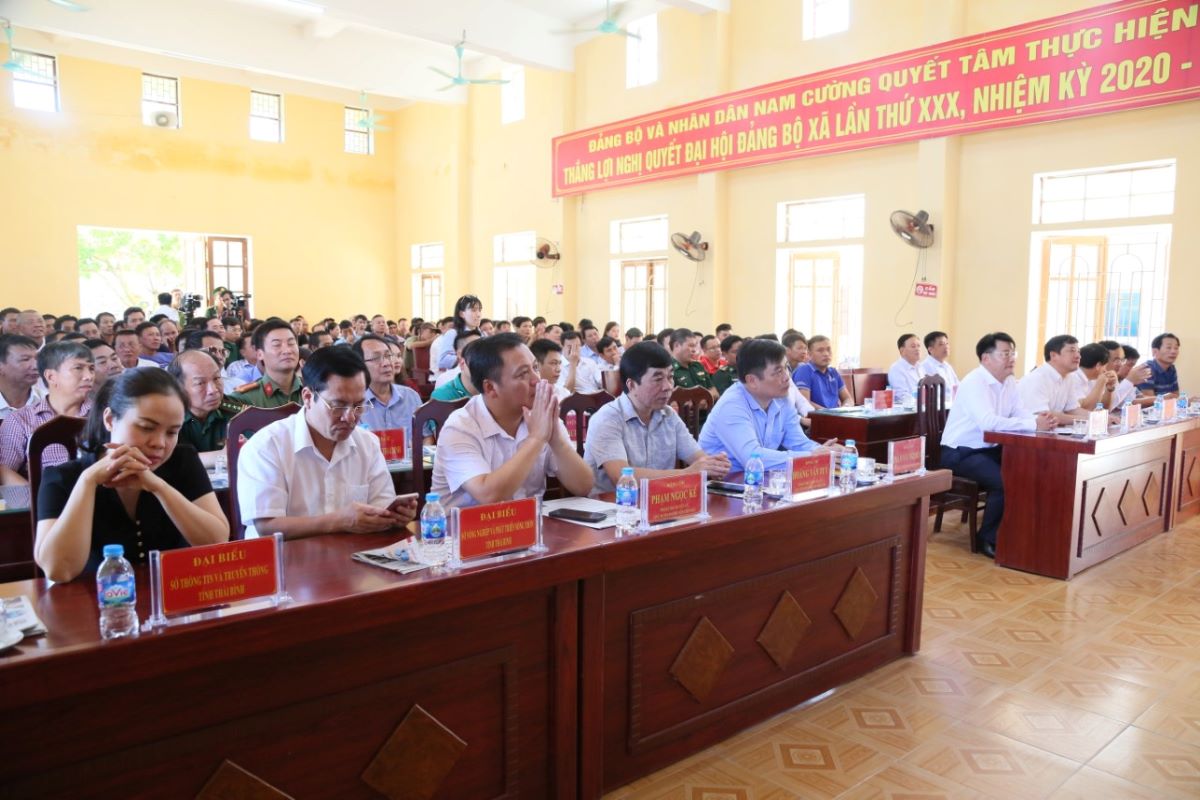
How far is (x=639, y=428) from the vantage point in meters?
2.70

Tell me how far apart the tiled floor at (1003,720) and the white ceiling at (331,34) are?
7.09 m

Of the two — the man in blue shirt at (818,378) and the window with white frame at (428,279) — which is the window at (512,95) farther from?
the man in blue shirt at (818,378)

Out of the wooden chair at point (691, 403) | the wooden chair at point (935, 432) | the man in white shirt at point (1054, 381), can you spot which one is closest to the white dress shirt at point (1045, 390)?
the man in white shirt at point (1054, 381)

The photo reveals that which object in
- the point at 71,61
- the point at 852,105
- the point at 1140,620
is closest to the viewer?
the point at 1140,620

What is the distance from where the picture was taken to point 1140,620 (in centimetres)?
322

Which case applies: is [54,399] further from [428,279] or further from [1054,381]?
[428,279]

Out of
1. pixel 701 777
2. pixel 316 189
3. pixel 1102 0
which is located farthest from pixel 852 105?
pixel 316 189

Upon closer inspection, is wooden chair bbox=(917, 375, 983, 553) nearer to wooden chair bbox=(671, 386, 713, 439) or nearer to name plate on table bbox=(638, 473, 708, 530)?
wooden chair bbox=(671, 386, 713, 439)

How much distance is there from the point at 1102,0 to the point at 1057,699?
5533 mm

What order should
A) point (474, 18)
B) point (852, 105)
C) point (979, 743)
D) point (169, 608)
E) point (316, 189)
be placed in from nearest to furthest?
point (169, 608) < point (979, 743) < point (852, 105) < point (474, 18) < point (316, 189)

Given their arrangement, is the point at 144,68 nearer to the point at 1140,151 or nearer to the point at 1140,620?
the point at 1140,151

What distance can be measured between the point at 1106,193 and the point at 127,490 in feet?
22.6

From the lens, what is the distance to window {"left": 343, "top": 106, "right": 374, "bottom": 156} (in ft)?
44.7

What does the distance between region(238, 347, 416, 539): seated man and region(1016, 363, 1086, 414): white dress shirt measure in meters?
3.80
